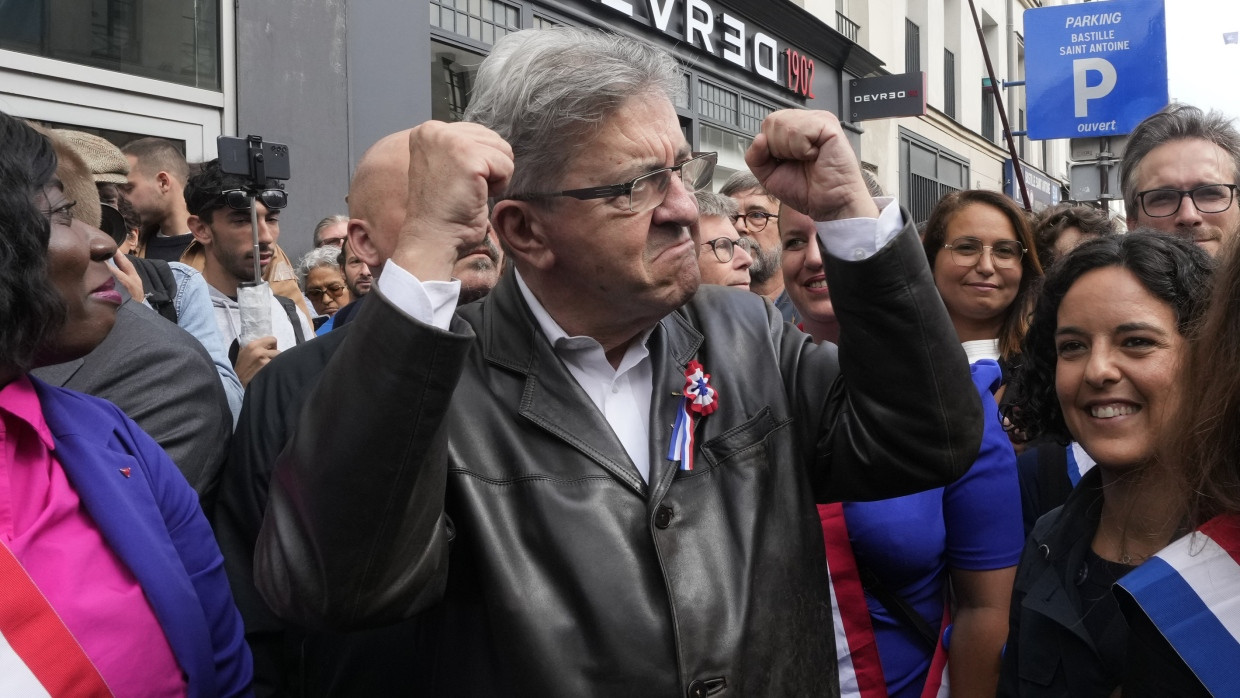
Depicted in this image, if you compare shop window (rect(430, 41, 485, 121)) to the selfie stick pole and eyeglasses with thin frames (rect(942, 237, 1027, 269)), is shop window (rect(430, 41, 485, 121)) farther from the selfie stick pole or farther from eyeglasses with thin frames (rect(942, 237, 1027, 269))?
eyeglasses with thin frames (rect(942, 237, 1027, 269))

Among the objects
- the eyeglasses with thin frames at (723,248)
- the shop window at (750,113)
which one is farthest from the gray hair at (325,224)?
the shop window at (750,113)

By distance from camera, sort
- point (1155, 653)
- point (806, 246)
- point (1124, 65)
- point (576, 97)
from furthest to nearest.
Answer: point (1124, 65) < point (806, 246) < point (576, 97) < point (1155, 653)

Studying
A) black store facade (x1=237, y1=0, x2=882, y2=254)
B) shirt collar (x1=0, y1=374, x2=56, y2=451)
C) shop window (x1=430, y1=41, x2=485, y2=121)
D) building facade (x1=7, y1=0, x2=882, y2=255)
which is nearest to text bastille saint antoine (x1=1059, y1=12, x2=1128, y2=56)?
black store facade (x1=237, y1=0, x2=882, y2=254)

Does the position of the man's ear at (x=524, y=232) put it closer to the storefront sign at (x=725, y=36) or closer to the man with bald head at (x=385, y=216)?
the man with bald head at (x=385, y=216)

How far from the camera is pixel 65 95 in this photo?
236 inches

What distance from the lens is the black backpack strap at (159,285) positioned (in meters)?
3.57

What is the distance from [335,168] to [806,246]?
5246 mm

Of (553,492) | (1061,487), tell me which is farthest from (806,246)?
(553,492)

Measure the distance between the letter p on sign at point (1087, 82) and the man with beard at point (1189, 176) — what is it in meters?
Answer: 5.22

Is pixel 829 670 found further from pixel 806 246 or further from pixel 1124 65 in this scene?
pixel 1124 65

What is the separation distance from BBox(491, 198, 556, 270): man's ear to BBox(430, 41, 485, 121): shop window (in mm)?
6969

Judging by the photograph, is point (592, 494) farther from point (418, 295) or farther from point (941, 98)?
point (941, 98)

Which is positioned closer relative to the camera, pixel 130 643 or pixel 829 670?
pixel 130 643

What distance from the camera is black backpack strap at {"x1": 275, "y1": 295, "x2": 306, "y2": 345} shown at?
14.9 ft
